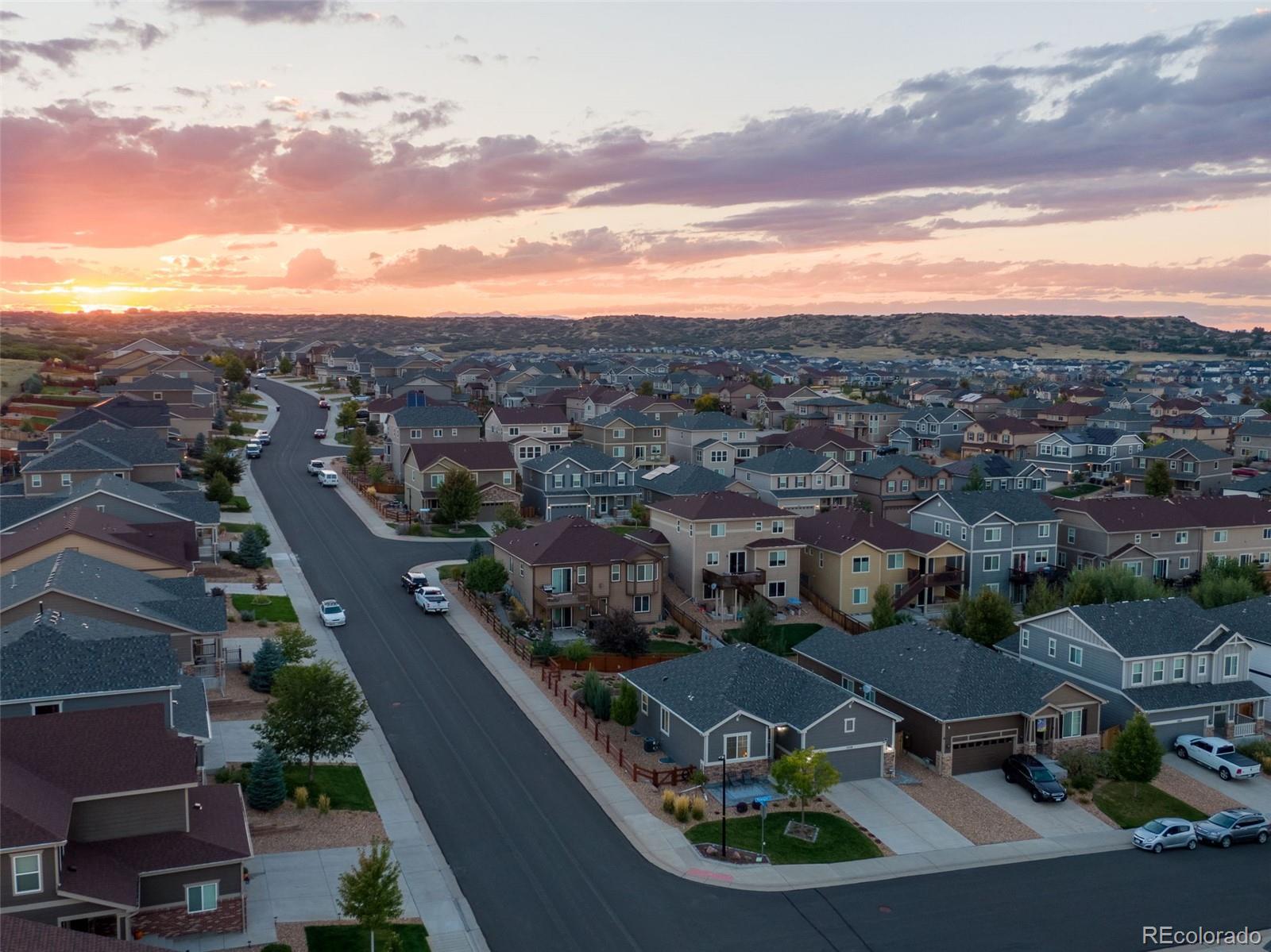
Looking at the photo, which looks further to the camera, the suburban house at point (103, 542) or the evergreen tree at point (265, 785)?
the suburban house at point (103, 542)

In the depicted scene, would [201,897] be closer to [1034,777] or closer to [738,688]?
[738,688]

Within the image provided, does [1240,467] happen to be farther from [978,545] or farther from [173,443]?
[173,443]

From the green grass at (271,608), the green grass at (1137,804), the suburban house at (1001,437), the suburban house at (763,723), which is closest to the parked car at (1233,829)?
the green grass at (1137,804)

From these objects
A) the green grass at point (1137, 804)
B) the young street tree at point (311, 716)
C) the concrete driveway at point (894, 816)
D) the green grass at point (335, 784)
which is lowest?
the green grass at point (1137, 804)

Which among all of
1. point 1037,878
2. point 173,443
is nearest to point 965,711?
point 1037,878

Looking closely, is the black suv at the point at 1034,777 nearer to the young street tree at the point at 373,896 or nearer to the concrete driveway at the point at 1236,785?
the concrete driveway at the point at 1236,785

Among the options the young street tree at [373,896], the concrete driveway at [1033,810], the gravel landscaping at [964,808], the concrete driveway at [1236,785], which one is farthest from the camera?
the concrete driveway at [1236,785]
